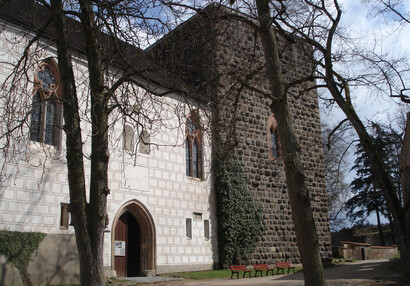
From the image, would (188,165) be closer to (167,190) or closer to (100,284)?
(167,190)

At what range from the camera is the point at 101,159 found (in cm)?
703

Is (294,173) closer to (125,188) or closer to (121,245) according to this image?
(125,188)

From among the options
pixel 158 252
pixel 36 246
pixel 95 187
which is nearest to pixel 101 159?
pixel 95 187

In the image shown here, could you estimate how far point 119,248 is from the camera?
14836mm

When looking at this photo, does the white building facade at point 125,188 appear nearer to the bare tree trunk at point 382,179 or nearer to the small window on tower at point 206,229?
the small window on tower at point 206,229

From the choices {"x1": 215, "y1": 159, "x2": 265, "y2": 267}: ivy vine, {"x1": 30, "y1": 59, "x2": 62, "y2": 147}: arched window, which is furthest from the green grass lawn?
{"x1": 30, "y1": 59, "x2": 62, "y2": 147}: arched window

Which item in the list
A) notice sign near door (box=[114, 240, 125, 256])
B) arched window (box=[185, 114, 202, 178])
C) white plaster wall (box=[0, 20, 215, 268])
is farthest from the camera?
arched window (box=[185, 114, 202, 178])

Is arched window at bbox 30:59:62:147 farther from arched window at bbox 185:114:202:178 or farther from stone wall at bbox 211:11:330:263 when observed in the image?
stone wall at bbox 211:11:330:263

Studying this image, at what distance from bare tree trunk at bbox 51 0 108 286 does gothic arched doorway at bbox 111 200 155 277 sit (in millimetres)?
8111

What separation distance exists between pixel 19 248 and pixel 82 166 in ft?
18.6

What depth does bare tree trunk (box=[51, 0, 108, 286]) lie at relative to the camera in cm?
656

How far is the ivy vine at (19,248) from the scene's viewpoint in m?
11.0

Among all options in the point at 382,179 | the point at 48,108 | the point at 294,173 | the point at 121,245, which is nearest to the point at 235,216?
the point at 121,245

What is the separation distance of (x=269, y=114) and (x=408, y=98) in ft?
34.7
